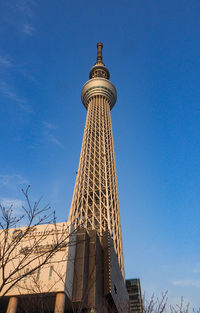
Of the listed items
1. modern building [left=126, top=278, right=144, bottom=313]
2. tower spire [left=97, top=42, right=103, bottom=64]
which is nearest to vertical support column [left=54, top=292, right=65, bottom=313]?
modern building [left=126, top=278, right=144, bottom=313]

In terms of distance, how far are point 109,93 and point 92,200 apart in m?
30.1

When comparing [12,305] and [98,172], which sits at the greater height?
[98,172]

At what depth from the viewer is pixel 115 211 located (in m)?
43.3

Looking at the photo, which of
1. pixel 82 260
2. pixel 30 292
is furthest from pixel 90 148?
pixel 30 292

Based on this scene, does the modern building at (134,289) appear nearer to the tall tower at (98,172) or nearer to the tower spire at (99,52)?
the tall tower at (98,172)

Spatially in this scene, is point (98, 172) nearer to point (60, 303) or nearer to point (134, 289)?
point (60, 303)

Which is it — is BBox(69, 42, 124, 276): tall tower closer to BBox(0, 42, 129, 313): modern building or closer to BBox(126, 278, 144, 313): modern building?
BBox(0, 42, 129, 313): modern building

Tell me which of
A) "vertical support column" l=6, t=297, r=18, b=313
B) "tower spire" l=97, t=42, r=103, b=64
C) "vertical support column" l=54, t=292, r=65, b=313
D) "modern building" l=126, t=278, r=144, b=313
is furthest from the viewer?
"tower spire" l=97, t=42, r=103, b=64

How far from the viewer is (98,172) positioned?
1858 inches

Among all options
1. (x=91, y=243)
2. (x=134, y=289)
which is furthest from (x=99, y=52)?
(x=91, y=243)

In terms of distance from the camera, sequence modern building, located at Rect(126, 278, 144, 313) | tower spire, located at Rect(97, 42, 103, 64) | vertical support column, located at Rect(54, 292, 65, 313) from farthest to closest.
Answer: tower spire, located at Rect(97, 42, 103, 64) < modern building, located at Rect(126, 278, 144, 313) < vertical support column, located at Rect(54, 292, 65, 313)

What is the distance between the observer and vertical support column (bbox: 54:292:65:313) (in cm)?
1802

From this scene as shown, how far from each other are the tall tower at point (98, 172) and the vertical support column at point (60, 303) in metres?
12.5

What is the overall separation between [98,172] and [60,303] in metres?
29.8
